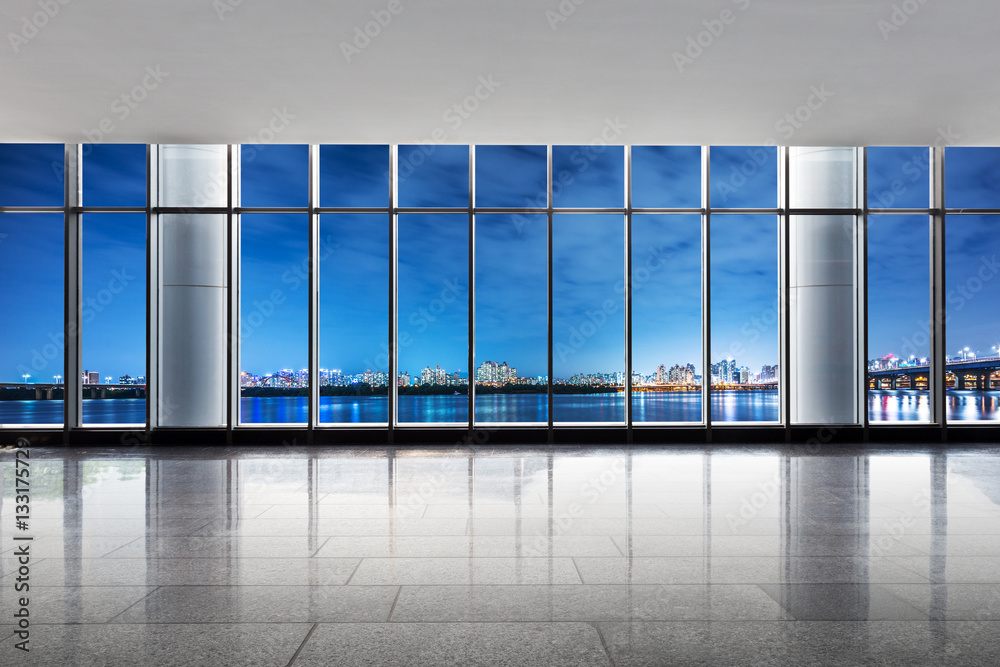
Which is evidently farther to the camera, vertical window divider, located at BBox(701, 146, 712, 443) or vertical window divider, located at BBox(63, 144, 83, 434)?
vertical window divider, located at BBox(701, 146, 712, 443)

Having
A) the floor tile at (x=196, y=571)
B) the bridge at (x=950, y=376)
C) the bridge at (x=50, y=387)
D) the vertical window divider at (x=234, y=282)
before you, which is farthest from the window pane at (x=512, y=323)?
the floor tile at (x=196, y=571)

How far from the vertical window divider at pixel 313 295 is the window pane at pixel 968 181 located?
11465 mm

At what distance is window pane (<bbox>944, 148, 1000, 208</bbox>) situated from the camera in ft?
40.2

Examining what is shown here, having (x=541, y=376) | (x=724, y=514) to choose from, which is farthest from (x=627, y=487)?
(x=541, y=376)

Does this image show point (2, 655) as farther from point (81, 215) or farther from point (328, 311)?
point (81, 215)

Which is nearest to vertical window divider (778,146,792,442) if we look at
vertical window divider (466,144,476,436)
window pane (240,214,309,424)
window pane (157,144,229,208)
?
vertical window divider (466,144,476,436)

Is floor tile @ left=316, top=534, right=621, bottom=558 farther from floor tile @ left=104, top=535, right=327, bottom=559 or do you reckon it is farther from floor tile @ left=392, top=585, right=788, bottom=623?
floor tile @ left=392, top=585, right=788, bottom=623

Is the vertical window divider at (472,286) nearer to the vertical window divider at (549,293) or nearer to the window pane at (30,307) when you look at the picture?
the vertical window divider at (549,293)

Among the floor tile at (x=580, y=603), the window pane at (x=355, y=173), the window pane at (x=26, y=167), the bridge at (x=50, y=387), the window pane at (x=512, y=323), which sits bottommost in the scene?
the floor tile at (x=580, y=603)

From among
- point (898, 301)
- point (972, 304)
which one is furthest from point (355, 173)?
point (972, 304)

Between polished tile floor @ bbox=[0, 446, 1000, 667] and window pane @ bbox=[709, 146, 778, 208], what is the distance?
5.35 metres

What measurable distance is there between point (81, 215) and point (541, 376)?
28.6ft

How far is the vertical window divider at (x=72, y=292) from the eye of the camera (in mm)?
11828

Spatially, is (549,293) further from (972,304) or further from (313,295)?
(972,304)
